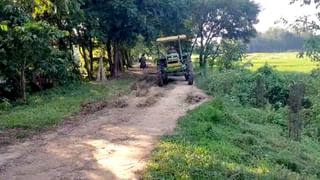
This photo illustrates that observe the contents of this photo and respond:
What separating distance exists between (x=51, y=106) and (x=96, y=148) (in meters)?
6.83

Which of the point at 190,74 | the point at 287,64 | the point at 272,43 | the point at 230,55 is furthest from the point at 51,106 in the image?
the point at 272,43

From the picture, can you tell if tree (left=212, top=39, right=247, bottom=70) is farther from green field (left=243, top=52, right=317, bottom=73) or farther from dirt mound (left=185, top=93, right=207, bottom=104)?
dirt mound (left=185, top=93, right=207, bottom=104)

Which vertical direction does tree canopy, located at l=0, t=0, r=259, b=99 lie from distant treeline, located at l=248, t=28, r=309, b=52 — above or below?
above

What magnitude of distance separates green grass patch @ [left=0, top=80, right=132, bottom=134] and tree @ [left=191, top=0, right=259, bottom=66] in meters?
22.5

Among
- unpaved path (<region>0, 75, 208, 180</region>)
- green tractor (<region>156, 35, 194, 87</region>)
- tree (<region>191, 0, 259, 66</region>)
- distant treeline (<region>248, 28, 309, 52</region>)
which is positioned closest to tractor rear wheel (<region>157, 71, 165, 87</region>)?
green tractor (<region>156, 35, 194, 87</region>)

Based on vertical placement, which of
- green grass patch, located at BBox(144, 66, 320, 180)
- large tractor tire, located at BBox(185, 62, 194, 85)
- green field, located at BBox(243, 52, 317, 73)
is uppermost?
large tractor tire, located at BBox(185, 62, 194, 85)

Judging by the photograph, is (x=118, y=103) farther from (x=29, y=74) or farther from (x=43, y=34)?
(x=29, y=74)

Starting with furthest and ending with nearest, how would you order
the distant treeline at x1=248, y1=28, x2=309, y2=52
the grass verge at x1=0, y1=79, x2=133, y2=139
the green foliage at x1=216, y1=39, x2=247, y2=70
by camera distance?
1. the distant treeline at x1=248, y1=28, x2=309, y2=52
2. the green foliage at x1=216, y1=39, x2=247, y2=70
3. the grass verge at x1=0, y1=79, x2=133, y2=139

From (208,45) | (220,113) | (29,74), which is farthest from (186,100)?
(208,45)

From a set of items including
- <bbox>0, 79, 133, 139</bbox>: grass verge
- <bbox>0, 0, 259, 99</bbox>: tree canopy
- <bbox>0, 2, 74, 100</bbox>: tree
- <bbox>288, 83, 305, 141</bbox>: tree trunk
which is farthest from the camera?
<bbox>0, 0, 259, 99</bbox>: tree canopy

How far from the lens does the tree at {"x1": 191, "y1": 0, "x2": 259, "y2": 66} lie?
1759 inches

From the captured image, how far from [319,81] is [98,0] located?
13.1 metres

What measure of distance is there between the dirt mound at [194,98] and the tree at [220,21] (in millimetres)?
23856

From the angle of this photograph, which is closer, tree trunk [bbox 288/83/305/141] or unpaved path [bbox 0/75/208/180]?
unpaved path [bbox 0/75/208/180]
